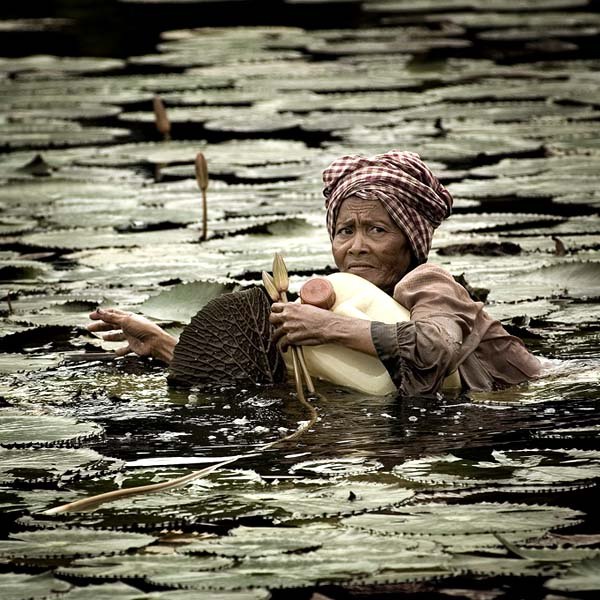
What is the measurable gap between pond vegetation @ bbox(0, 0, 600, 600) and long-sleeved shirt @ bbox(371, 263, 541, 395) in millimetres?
91

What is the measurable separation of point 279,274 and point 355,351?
313mm

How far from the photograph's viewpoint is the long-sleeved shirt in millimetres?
4078

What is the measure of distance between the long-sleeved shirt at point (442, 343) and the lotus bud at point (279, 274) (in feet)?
1.08

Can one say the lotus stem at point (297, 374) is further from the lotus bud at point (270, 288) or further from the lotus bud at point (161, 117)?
the lotus bud at point (161, 117)

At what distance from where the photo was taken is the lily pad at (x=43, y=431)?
3939 millimetres

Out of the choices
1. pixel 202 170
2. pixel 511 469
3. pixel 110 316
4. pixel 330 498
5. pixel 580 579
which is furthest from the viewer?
pixel 202 170

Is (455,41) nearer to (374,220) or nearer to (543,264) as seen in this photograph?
(543,264)

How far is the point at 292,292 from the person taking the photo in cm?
571

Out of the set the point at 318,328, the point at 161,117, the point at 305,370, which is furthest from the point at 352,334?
the point at 161,117

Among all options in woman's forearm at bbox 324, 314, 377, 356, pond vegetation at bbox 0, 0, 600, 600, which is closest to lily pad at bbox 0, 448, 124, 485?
pond vegetation at bbox 0, 0, 600, 600

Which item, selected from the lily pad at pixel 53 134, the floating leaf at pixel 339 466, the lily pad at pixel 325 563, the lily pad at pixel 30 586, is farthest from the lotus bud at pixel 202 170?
the lily pad at pixel 30 586

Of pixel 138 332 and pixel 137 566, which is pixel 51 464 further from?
pixel 138 332

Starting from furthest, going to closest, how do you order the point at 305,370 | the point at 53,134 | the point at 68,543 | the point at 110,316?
the point at 53,134 < the point at 110,316 < the point at 305,370 < the point at 68,543

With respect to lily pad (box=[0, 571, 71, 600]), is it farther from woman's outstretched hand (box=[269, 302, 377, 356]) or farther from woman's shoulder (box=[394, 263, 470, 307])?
woman's shoulder (box=[394, 263, 470, 307])
